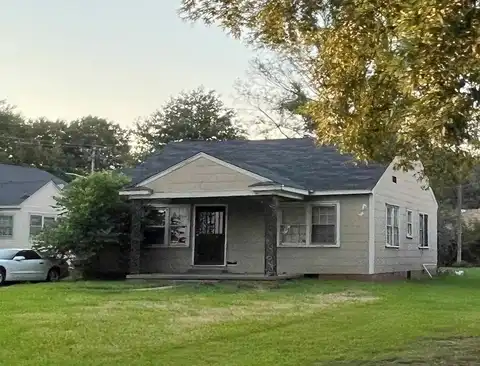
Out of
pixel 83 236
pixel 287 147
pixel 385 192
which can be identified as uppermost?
pixel 287 147

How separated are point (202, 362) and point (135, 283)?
1200cm

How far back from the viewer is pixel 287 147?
977 inches

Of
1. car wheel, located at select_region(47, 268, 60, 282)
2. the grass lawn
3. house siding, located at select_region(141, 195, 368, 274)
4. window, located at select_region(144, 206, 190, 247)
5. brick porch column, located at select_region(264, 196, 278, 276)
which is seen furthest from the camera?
car wheel, located at select_region(47, 268, 60, 282)

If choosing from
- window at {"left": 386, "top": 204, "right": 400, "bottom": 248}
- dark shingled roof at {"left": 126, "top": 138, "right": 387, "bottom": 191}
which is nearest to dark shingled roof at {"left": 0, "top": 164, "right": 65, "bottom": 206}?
dark shingled roof at {"left": 126, "top": 138, "right": 387, "bottom": 191}

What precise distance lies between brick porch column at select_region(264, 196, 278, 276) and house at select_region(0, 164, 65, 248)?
12951 millimetres

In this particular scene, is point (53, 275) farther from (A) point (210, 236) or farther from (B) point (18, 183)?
(B) point (18, 183)

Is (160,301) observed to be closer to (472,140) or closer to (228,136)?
(472,140)

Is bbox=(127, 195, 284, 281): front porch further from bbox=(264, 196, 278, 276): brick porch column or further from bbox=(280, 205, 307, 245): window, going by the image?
bbox=(264, 196, 278, 276): brick porch column

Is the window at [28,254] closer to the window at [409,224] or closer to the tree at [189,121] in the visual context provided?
the window at [409,224]

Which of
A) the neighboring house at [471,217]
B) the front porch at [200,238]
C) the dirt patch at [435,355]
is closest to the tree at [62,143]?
the neighboring house at [471,217]

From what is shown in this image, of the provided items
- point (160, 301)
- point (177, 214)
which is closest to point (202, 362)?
point (160, 301)

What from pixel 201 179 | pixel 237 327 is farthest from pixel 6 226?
pixel 237 327

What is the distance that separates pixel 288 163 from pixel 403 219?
4.42 meters

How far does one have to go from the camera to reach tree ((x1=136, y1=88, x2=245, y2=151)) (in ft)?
174
